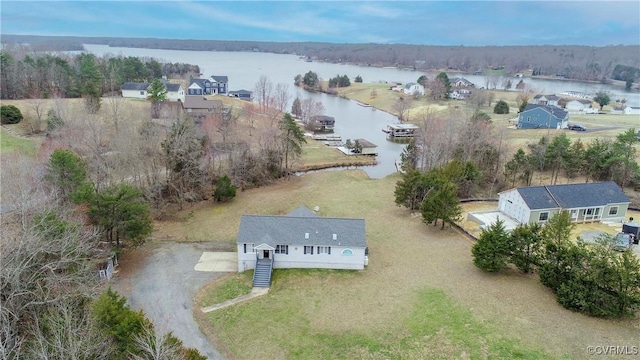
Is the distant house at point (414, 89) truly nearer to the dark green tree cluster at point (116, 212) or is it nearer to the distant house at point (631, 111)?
the distant house at point (631, 111)

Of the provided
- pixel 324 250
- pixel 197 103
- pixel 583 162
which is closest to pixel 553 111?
pixel 583 162

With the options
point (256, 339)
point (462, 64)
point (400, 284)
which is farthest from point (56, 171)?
point (462, 64)

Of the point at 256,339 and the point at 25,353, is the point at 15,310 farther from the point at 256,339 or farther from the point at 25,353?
the point at 256,339

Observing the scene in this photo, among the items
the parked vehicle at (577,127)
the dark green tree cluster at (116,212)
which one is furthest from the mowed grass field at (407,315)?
the parked vehicle at (577,127)

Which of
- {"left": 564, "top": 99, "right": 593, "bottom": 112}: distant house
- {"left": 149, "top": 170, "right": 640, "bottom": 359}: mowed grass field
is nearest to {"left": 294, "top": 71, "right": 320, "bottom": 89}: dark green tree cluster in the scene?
{"left": 564, "top": 99, "right": 593, "bottom": 112}: distant house

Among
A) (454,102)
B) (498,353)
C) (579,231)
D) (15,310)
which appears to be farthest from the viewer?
(454,102)
